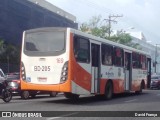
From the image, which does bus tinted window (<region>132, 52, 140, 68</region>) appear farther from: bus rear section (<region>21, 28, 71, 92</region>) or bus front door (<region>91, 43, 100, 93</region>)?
bus rear section (<region>21, 28, 71, 92</region>)

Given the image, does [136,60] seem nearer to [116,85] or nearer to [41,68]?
[116,85]

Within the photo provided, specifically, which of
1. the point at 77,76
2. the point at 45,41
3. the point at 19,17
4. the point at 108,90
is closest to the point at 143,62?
the point at 108,90

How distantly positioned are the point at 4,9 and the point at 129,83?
32.1 m

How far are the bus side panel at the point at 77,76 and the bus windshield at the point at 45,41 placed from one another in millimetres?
539

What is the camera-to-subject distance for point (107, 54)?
22.8 m

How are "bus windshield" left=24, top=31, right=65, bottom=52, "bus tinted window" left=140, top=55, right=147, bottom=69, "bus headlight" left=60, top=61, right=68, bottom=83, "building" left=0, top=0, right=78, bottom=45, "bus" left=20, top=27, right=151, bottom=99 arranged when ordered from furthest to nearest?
"building" left=0, top=0, right=78, bottom=45 → "bus tinted window" left=140, top=55, right=147, bottom=69 → "bus windshield" left=24, top=31, right=65, bottom=52 → "bus" left=20, top=27, right=151, bottom=99 → "bus headlight" left=60, top=61, right=68, bottom=83

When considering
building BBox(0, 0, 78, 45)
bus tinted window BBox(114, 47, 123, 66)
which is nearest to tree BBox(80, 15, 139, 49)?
building BBox(0, 0, 78, 45)

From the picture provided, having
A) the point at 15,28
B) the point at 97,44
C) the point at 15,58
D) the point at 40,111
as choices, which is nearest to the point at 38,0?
the point at 15,28

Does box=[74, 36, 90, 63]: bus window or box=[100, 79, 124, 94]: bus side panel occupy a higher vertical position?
box=[74, 36, 90, 63]: bus window

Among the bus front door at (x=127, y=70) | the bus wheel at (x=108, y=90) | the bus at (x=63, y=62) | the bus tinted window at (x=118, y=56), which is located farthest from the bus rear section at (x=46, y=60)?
the bus front door at (x=127, y=70)

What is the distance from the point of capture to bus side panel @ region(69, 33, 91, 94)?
18562mm

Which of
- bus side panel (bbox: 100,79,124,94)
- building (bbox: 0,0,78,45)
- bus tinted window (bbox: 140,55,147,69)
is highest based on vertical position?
building (bbox: 0,0,78,45)

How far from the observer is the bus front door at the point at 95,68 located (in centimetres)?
2081

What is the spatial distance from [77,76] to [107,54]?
4.28 m
